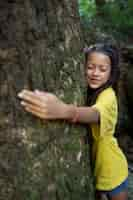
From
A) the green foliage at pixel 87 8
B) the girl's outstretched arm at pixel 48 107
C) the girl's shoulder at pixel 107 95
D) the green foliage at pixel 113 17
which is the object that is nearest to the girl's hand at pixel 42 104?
the girl's outstretched arm at pixel 48 107

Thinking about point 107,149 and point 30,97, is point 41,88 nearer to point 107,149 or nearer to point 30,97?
point 30,97

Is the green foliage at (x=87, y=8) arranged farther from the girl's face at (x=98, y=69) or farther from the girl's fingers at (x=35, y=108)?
the girl's fingers at (x=35, y=108)

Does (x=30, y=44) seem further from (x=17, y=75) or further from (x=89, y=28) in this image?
(x=89, y=28)

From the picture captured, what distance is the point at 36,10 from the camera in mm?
1949

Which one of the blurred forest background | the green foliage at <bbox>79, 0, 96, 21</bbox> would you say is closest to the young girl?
the blurred forest background

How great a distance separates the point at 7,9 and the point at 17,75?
294mm

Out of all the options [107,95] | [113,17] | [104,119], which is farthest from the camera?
[113,17]

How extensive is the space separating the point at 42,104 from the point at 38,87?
10 centimetres

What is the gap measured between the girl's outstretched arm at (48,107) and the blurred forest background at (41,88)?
4cm

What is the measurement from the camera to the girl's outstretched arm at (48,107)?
1905 mm

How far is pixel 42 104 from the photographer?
1.91m

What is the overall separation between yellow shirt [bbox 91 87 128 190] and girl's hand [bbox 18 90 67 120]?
0.99ft

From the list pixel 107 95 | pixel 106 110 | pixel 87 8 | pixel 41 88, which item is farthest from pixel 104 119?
pixel 87 8

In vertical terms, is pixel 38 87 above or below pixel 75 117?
above
